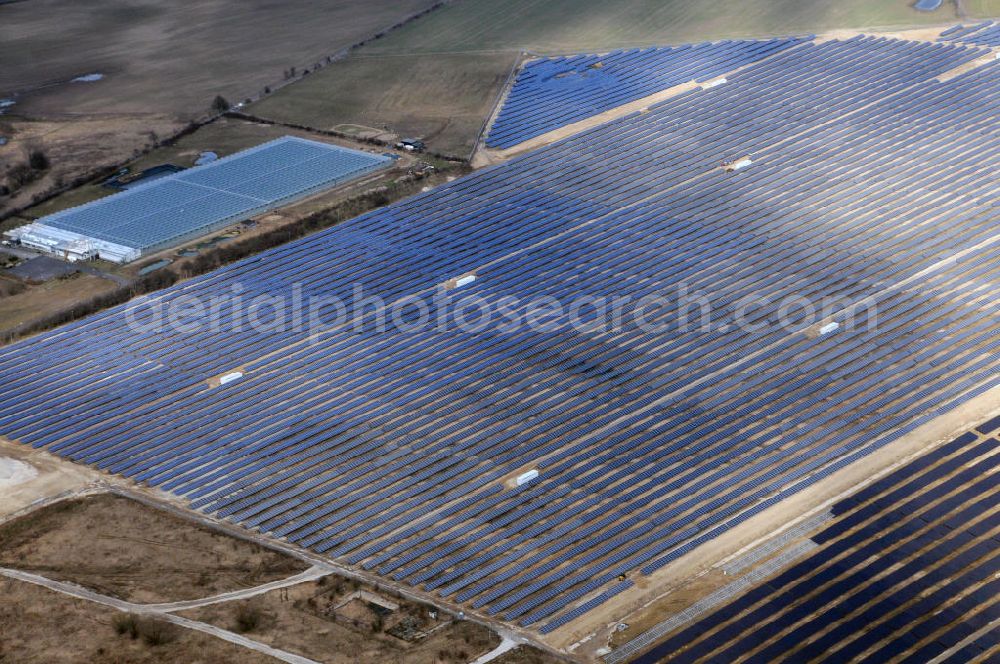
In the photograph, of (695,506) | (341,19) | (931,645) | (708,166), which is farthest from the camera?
(341,19)

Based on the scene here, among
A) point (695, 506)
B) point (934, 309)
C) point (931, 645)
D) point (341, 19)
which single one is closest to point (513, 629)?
point (695, 506)

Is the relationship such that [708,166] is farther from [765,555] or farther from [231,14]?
[231,14]

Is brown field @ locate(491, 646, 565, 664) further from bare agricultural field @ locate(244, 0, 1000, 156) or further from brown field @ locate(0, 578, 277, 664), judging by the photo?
bare agricultural field @ locate(244, 0, 1000, 156)

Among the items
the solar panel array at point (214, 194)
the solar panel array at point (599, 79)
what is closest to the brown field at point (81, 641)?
the solar panel array at point (214, 194)

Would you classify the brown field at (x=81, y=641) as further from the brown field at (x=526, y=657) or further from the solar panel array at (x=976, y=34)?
the solar panel array at (x=976, y=34)

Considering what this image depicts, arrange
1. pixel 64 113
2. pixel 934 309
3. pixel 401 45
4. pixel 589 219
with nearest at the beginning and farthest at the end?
pixel 934 309, pixel 589 219, pixel 64 113, pixel 401 45

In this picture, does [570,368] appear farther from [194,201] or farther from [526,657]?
[194,201]

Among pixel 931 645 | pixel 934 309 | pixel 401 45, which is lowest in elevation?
pixel 931 645

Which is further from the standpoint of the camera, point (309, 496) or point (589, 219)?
point (589, 219)

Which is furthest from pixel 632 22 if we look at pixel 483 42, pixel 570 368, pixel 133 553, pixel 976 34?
pixel 133 553
